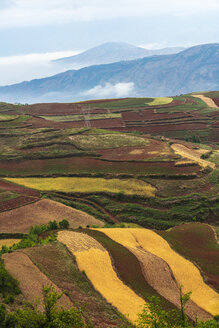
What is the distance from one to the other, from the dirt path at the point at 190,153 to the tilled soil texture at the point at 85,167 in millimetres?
5595

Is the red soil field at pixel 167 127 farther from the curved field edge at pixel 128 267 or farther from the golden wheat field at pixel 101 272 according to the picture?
the golden wheat field at pixel 101 272

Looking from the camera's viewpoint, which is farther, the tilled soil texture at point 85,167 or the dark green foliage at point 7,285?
the tilled soil texture at point 85,167

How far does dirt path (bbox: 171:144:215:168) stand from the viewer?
89.3 m

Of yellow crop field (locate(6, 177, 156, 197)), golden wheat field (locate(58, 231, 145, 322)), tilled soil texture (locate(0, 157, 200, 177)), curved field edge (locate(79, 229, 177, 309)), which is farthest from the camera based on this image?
tilled soil texture (locate(0, 157, 200, 177))

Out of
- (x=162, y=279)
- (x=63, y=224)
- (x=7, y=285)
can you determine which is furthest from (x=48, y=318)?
(x=63, y=224)

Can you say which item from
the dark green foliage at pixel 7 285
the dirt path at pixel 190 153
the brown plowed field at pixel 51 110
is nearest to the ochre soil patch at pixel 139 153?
the dirt path at pixel 190 153

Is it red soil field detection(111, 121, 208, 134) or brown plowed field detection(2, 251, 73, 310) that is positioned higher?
red soil field detection(111, 121, 208, 134)

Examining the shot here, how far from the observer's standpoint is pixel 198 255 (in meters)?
51.2

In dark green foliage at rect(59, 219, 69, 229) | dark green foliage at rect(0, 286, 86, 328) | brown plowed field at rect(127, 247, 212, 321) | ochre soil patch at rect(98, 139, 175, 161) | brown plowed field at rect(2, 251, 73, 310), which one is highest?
ochre soil patch at rect(98, 139, 175, 161)

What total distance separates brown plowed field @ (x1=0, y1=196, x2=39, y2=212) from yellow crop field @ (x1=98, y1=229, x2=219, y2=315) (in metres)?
23.9

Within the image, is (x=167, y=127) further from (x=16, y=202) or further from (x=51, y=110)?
(x=16, y=202)

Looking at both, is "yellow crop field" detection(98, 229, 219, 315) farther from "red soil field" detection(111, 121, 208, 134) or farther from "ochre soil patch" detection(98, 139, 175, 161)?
"red soil field" detection(111, 121, 208, 134)

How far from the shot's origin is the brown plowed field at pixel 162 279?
36312 mm

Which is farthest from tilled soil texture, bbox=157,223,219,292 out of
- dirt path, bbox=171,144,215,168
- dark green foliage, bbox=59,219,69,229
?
dirt path, bbox=171,144,215,168
